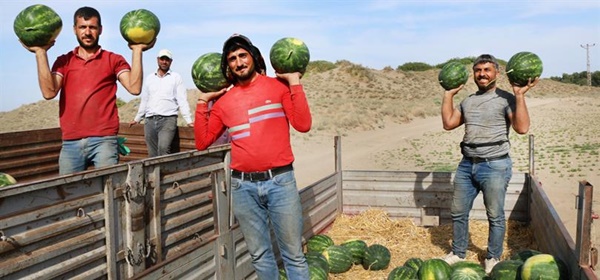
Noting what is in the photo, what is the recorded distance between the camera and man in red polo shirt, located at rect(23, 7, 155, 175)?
462 centimetres

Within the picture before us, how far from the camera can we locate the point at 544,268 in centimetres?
465

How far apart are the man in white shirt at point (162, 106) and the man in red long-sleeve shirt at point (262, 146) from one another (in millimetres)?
3264

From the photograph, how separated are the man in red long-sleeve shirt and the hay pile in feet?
7.25

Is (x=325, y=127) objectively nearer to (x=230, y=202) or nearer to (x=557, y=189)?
(x=557, y=189)

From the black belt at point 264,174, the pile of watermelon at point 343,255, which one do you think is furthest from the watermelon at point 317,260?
the black belt at point 264,174

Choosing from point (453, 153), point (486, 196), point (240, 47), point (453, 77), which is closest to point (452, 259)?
point (486, 196)

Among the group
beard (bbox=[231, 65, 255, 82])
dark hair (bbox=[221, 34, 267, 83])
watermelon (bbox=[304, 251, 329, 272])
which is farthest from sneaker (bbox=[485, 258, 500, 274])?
beard (bbox=[231, 65, 255, 82])

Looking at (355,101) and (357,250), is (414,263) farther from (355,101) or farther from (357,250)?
(355,101)

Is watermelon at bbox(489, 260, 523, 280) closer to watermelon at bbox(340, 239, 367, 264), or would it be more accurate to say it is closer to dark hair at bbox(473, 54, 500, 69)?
watermelon at bbox(340, 239, 367, 264)

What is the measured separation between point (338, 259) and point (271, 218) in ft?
7.52

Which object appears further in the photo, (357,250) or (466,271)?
(357,250)

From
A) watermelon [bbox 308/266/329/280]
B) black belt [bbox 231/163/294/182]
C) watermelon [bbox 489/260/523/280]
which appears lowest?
watermelon [bbox 308/266/329/280]

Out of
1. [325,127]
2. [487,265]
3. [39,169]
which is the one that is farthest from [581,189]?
[325,127]

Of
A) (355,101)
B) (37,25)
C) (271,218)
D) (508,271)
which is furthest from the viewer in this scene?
(355,101)
